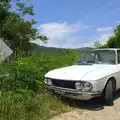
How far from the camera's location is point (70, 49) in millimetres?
14641

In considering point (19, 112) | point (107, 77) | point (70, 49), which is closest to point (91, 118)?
point (107, 77)

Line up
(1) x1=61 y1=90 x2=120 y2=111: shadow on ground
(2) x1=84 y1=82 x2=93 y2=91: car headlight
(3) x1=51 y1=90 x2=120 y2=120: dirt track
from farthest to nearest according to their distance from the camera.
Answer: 1. (1) x1=61 y1=90 x2=120 y2=111: shadow on ground
2. (2) x1=84 y1=82 x2=93 y2=91: car headlight
3. (3) x1=51 y1=90 x2=120 y2=120: dirt track

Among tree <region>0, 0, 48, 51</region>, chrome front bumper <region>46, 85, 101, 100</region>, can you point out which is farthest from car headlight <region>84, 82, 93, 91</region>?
tree <region>0, 0, 48, 51</region>

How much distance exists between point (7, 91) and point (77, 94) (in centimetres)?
164

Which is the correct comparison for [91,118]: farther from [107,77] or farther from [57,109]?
[107,77]

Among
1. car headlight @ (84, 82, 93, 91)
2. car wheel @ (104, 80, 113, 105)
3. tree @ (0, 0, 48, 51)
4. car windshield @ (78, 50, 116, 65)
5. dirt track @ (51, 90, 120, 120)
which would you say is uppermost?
tree @ (0, 0, 48, 51)

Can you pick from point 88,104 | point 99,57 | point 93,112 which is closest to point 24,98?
point 93,112

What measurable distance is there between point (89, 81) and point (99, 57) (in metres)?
1.79

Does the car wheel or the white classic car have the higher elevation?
the white classic car

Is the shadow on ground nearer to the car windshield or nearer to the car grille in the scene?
the car grille

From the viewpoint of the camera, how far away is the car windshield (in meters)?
5.60

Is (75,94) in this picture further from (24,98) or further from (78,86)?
(24,98)

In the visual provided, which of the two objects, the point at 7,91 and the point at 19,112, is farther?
the point at 7,91

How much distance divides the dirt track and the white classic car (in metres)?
0.25
